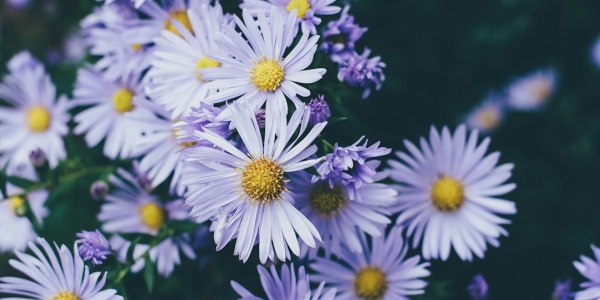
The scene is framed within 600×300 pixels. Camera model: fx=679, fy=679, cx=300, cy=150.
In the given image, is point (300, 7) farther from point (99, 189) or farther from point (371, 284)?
point (99, 189)

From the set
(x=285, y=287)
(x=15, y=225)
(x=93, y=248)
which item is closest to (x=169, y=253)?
(x=93, y=248)

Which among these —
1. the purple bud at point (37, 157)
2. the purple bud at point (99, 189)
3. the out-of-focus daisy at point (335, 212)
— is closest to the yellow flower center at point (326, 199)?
the out-of-focus daisy at point (335, 212)

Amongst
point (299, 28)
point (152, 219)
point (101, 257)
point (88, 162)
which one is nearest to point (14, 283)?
point (101, 257)

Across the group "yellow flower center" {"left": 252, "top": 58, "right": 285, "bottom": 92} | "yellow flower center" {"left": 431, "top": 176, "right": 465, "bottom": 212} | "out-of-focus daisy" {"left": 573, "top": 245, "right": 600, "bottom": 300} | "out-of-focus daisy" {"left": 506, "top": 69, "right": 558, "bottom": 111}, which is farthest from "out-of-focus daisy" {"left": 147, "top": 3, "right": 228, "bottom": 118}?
"out-of-focus daisy" {"left": 506, "top": 69, "right": 558, "bottom": 111}

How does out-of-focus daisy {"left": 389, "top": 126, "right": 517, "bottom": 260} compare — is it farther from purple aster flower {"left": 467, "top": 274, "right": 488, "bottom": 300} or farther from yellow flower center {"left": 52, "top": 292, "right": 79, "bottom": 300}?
yellow flower center {"left": 52, "top": 292, "right": 79, "bottom": 300}

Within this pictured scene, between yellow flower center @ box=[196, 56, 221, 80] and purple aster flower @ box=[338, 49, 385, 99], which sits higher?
yellow flower center @ box=[196, 56, 221, 80]

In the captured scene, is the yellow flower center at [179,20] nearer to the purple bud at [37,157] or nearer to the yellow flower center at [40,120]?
the purple bud at [37,157]

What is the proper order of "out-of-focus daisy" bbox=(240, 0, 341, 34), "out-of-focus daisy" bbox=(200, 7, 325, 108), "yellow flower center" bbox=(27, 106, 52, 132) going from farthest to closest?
"yellow flower center" bbox=(27, 106, 52, 132)
"out-of-focus daisy" bbox=(240, 0, 341, 34)
"out-of-focus daisy" bbox=(200, 7, 325, 108)
